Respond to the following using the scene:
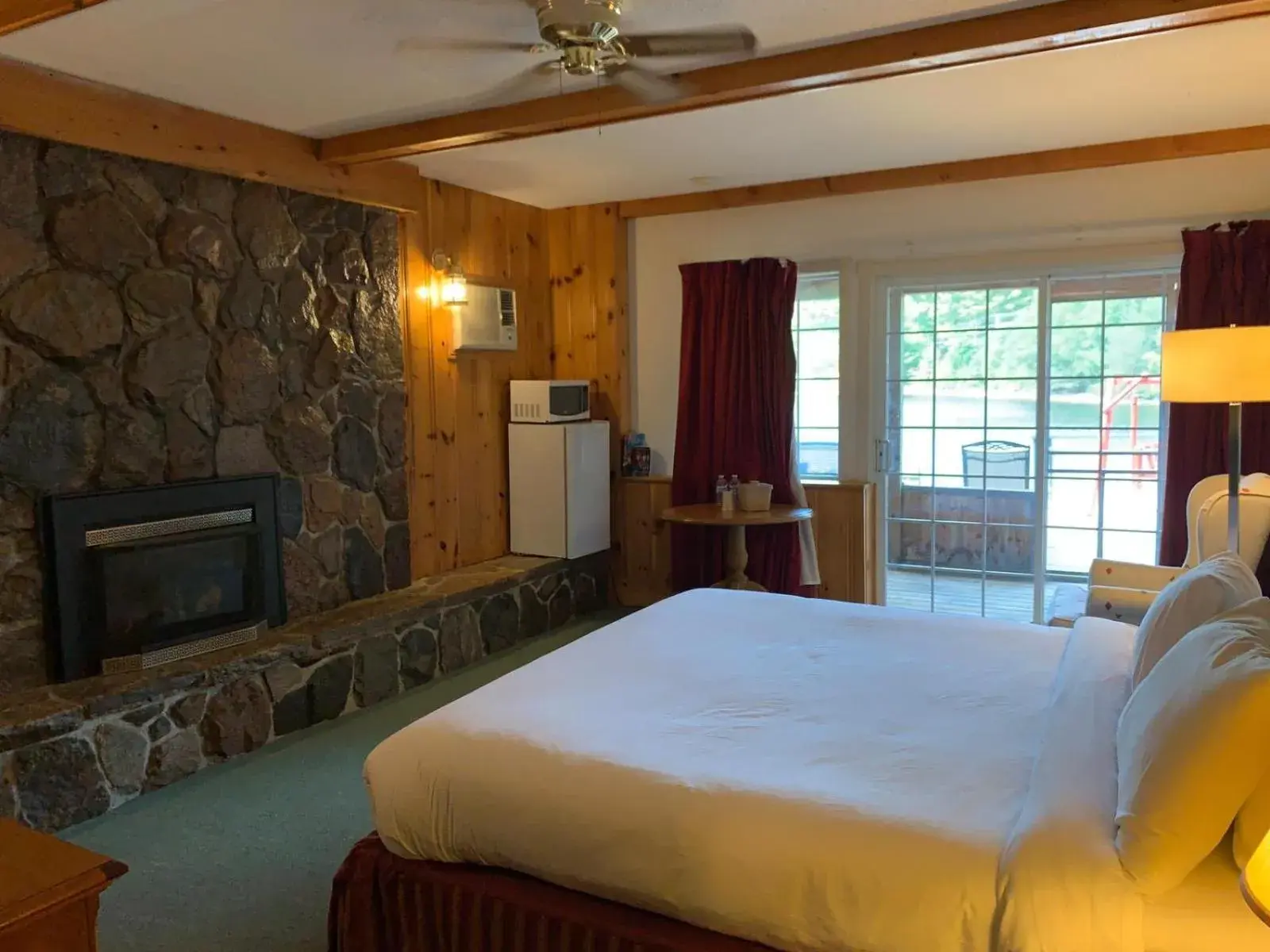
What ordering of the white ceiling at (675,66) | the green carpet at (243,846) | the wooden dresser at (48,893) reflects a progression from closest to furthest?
the wooden dresser at (48,893) < the green carpet at (243,846) < the white ceiling at (675,66)

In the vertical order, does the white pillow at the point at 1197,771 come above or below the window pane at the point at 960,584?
above

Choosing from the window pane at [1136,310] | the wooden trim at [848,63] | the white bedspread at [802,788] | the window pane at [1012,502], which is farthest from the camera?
the window pane at [1012,502]

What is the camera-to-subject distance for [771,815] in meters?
1.90

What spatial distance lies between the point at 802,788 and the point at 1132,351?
3.68 meters

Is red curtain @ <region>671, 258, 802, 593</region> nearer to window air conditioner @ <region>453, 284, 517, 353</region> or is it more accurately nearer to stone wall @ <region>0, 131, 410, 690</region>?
window air conditioner @ <region>453, 284, 517, 353</region>

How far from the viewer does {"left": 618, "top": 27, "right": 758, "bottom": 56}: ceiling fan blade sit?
99.8 inches

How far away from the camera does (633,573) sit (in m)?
5.98

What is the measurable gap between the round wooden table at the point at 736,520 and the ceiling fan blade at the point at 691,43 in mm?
2557

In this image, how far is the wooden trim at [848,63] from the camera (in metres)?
2.69

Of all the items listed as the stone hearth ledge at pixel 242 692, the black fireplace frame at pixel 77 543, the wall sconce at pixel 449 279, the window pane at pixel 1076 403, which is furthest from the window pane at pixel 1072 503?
the black fireplace frame at pixel 77 543

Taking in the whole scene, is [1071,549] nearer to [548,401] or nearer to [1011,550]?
[1011,550]

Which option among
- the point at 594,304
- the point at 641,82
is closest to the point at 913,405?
the point at 594,304

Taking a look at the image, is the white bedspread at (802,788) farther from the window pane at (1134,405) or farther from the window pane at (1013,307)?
the window pane at (1013,307)

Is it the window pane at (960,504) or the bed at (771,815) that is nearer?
the bed at (771,815)
